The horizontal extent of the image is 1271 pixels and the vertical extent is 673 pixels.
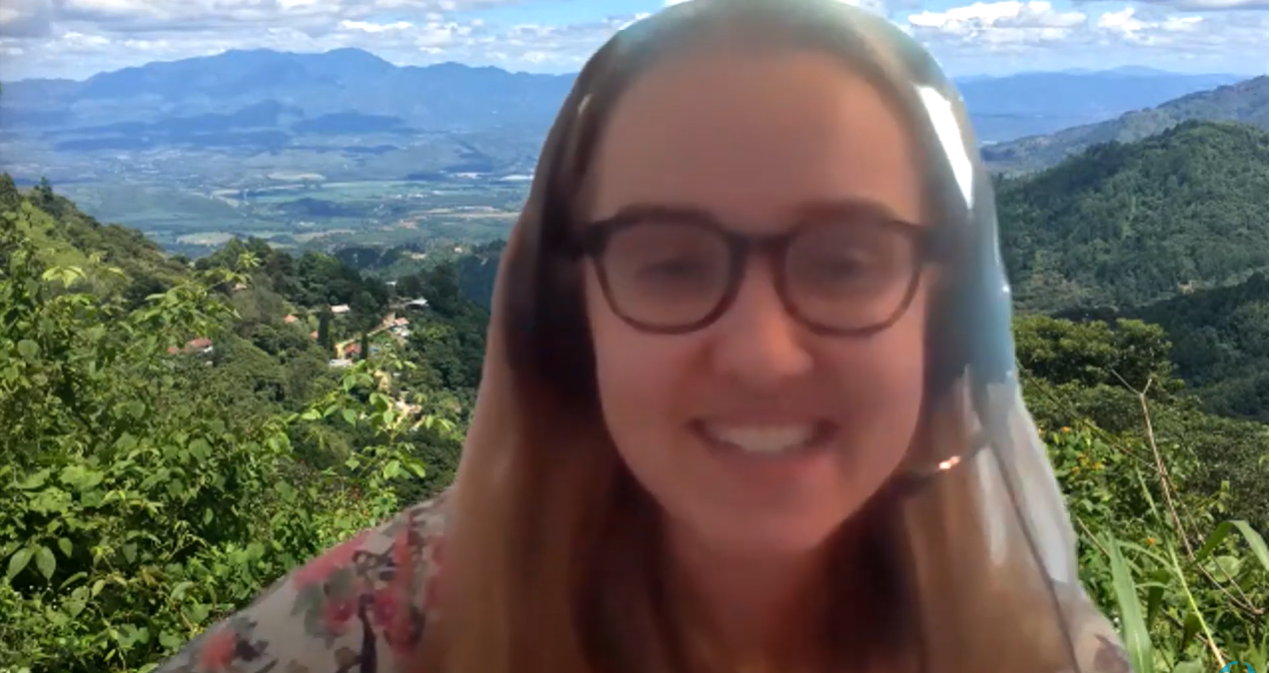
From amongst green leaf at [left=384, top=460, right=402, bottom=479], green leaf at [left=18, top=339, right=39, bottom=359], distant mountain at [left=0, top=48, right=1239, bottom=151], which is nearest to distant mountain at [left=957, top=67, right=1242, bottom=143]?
distant mountain at [left=0, top=48, right=1239, bottom=151]

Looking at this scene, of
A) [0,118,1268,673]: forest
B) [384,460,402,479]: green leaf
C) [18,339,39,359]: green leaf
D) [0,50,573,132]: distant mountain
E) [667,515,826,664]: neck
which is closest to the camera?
[667,515,826,664]: neck

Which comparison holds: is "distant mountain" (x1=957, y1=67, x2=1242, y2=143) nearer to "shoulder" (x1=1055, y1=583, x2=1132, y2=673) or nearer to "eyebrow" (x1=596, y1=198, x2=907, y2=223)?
"eyebrow" (x1=596, y1=198, x2=907, y2=223)

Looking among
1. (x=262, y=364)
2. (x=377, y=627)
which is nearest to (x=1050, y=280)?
(x=377, y=627)

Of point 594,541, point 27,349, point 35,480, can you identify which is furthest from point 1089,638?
point 27,349

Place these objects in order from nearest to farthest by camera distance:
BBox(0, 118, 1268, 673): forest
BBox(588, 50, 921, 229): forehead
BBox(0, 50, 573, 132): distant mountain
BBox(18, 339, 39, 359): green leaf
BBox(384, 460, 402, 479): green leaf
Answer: BBox(588, 50, 921, 229): forehead, BBox(0, 50, 573, 132): distant mountain, BBox(0, 118, 1268, 673): forest, BBox(384, 460, 402, 479): green leaf, BBox(18, 339, 39, 359): green leaf

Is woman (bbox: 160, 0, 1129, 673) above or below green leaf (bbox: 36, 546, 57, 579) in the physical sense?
above

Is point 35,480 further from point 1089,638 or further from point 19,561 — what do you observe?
point 1089,638

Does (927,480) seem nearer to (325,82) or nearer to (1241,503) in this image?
(325,82)
